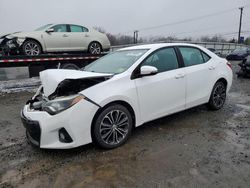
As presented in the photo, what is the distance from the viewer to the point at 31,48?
7840 mm

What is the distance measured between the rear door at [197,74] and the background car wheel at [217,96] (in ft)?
0.70

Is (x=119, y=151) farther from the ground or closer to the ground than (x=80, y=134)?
closer to the ground

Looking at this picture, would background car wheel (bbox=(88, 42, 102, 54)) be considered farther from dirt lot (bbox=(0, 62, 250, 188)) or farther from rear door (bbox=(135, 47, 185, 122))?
rear door (bbox=(135, 47, 185, 122))

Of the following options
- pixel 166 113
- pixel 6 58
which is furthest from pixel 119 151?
pixel 6 58

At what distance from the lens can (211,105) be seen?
5.00 metres

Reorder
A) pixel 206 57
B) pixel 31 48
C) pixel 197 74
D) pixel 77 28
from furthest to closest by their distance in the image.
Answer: pixel 77 28 → pixel 31 48 → pixel 206 57 → pixel 197 74

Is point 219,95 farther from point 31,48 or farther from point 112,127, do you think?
point 31,48

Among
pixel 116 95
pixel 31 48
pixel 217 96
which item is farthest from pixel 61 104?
pixel 31 48

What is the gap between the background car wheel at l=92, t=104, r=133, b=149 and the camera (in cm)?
320

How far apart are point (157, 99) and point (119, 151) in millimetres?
1079

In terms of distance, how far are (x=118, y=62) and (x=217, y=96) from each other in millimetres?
2470

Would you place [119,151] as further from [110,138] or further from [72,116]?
[72,116]

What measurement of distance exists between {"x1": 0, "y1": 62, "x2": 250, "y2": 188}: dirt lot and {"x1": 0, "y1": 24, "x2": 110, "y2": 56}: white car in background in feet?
13.1

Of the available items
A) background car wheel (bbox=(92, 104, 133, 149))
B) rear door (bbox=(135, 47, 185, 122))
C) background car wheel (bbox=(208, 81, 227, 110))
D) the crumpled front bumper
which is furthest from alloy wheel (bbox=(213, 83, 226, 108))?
the crumpled front bumper
